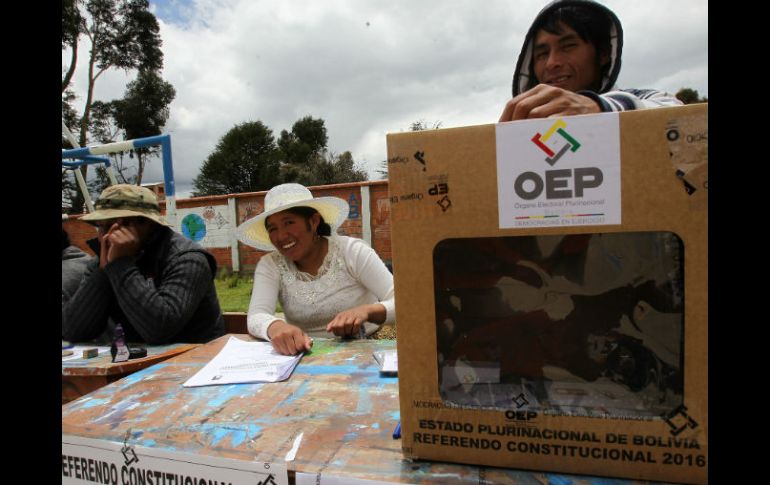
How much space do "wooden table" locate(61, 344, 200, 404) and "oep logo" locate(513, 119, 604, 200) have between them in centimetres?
147

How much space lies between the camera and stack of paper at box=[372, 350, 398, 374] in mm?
1183

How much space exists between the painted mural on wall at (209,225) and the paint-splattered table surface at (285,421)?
1010 centimetres

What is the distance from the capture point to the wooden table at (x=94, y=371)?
4.84 feet

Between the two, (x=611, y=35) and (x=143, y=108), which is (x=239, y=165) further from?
(x=611, y=35)

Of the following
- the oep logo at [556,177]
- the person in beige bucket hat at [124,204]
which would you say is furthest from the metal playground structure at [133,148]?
the oep logo at [556,177]

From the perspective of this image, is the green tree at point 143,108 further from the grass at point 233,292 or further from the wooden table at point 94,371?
the wooden table at point 94,371

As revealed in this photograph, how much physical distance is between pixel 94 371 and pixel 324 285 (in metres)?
1.03

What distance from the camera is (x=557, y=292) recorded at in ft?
2.33

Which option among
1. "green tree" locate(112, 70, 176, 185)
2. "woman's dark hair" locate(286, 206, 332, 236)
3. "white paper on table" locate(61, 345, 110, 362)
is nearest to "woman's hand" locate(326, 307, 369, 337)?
"woman's dark hair" locate(286, 206, 332, 236)

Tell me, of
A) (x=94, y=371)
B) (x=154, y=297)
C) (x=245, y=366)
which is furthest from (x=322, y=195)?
(x=245, y=366)

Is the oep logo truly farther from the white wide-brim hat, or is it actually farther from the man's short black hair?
the white wide-brim hat

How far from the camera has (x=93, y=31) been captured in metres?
→ 16.0

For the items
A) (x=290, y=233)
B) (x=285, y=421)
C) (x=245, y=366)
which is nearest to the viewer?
(x=285, y=421)
